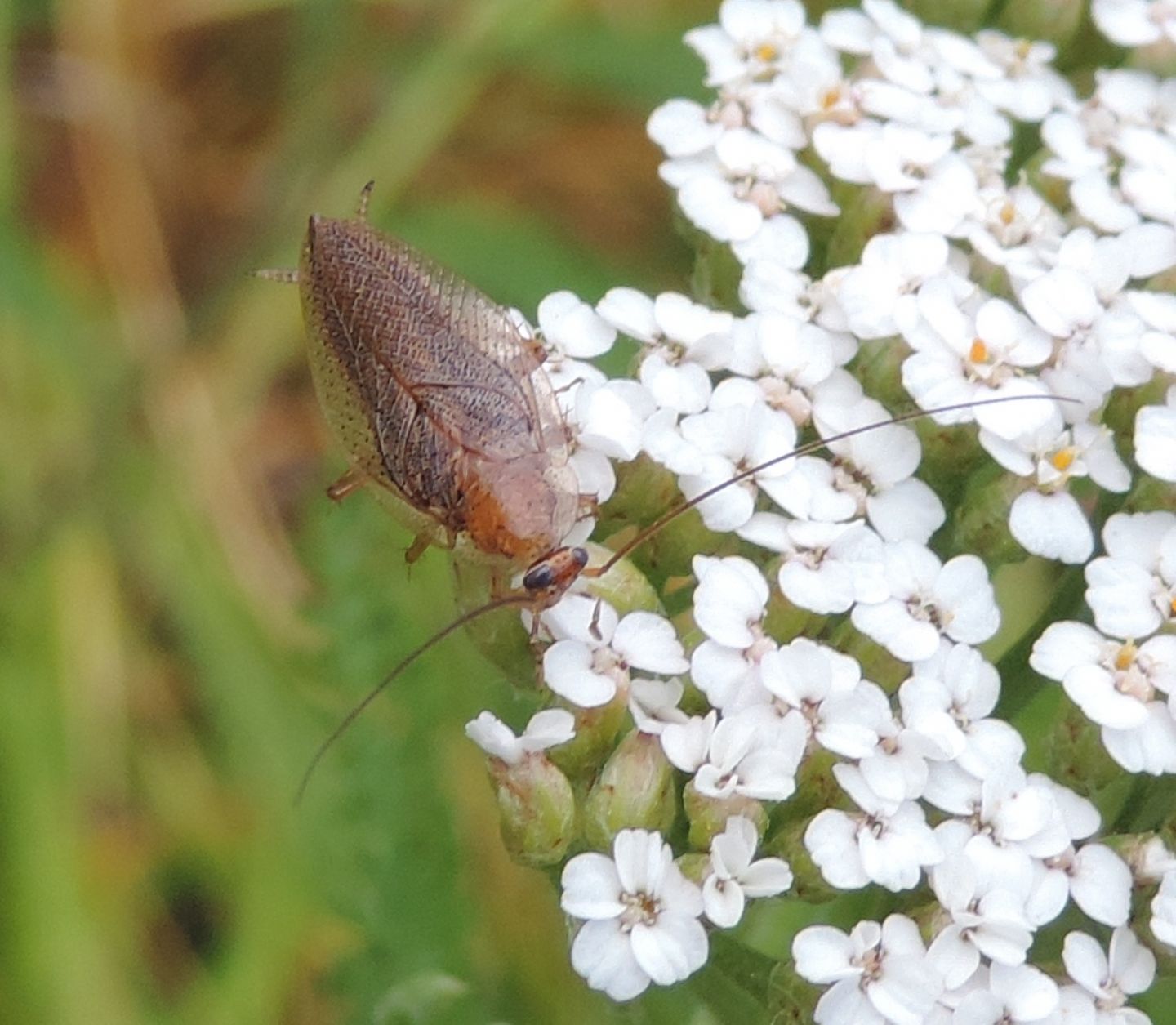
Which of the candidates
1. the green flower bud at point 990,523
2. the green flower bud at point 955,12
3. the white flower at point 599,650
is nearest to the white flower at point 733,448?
the white flower at point 599,650

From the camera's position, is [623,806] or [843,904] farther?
[843,904]

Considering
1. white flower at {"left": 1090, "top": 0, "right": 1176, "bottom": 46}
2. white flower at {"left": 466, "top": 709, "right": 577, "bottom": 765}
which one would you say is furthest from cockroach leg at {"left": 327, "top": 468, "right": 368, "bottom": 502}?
white flower at {"left": 1090, "top": 0, "right": 1176, "bottom": 46}

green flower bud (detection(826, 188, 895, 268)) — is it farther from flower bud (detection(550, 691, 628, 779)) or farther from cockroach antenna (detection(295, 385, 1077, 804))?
flower bud (detection(550, 691, 628, 779))

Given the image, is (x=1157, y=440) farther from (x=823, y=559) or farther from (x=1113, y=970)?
(x=1113, y=970)

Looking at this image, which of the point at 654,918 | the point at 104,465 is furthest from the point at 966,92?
the point at 104,465

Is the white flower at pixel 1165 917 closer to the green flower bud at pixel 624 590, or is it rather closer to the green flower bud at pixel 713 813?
the green flower bud at pixel 713 813

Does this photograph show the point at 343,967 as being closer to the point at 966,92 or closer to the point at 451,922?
the point at 451,922
